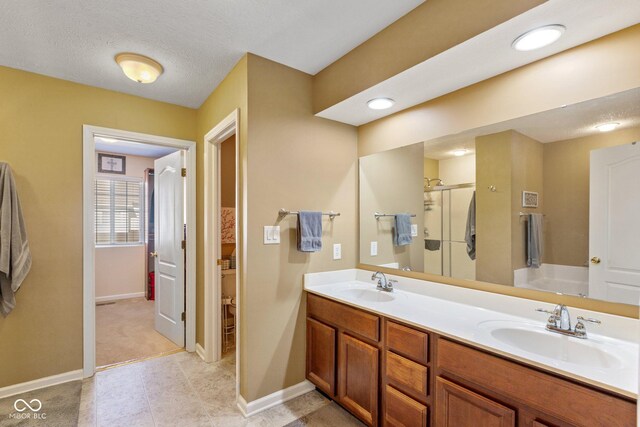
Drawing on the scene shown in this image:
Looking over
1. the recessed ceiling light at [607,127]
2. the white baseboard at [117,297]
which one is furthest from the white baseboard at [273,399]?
the white baseboard at [117,297]

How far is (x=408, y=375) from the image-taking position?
157 cm

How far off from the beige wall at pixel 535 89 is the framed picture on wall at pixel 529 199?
43 centimetres

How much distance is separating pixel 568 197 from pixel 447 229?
2.26 feet

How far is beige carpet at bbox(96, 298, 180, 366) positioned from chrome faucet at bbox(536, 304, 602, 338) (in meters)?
3.22

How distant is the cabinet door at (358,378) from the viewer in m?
1.78

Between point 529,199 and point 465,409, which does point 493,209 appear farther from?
point 465,409

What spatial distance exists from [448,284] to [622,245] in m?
0.88

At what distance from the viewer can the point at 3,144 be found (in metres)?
2.28

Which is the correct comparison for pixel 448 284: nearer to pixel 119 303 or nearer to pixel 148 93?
pixel 148 93

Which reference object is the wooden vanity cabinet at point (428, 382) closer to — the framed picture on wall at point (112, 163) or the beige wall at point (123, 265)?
the beige wall at point (123, 265)

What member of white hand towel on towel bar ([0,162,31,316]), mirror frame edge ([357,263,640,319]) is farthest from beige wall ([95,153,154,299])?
mirror frame edge ([357,263,640,319])

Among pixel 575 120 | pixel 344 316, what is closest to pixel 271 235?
pixel 344 316

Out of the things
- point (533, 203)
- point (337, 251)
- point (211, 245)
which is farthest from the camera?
point (211, 245)

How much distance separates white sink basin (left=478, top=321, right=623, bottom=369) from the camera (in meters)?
1.24
